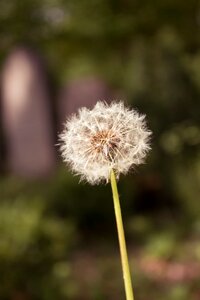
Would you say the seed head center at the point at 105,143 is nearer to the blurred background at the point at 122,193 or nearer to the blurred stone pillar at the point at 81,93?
the blurred background at the point at 122,193

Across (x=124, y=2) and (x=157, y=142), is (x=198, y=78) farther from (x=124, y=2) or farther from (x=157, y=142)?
(x=157, y=142)

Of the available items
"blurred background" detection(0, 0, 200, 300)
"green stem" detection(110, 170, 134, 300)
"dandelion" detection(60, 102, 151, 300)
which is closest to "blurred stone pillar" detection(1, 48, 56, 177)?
"blurred background" detection(0, 0, 200, 300)

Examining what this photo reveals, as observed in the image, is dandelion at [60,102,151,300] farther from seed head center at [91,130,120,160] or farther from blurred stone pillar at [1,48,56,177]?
blurred stone pillar at [1,48,56,177]

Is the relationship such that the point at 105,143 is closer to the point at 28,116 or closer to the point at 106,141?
the point at 106,141

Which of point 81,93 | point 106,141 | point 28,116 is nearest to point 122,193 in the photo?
point 106,141

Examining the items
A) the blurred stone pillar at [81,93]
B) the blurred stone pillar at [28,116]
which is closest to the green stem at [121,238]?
the blurred stone pillar at [28,116]

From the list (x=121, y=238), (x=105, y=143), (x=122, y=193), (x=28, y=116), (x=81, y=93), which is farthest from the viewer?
(x=81, y=93)

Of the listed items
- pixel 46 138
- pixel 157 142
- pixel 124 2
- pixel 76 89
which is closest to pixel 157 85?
pixel 157 142
